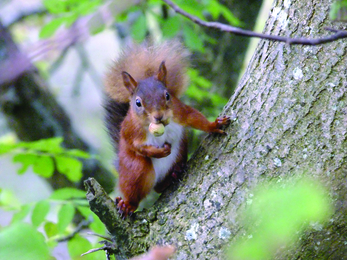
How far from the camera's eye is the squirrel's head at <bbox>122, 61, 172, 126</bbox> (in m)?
1.97

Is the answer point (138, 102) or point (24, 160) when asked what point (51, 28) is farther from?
point (138, 102)

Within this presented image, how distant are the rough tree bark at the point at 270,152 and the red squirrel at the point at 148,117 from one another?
141 millimetres

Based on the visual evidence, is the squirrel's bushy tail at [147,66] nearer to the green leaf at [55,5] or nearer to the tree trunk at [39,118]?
the green leaf at [55,5]

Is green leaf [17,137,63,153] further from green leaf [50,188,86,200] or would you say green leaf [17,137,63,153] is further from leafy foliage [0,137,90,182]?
green leaf [50,188,86,200]

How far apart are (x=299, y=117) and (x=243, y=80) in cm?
36

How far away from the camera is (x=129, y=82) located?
2.15 metres

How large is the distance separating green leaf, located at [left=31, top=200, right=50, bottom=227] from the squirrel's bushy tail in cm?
72

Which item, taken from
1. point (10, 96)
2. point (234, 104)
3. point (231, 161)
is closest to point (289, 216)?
point (231, 161)

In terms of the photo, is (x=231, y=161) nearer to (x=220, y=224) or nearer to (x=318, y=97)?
(x=220, y=224)

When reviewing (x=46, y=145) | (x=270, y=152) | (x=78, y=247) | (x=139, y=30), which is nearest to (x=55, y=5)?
(x=139, y=30)

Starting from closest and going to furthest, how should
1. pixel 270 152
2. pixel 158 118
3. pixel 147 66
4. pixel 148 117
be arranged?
1. pixel 270 152
2. pixel 158 118
3. pixel 148 117
4. pixel 147 66

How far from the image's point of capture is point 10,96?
346 cm

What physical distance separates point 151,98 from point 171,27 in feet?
3.56

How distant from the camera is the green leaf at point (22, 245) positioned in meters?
0.60
